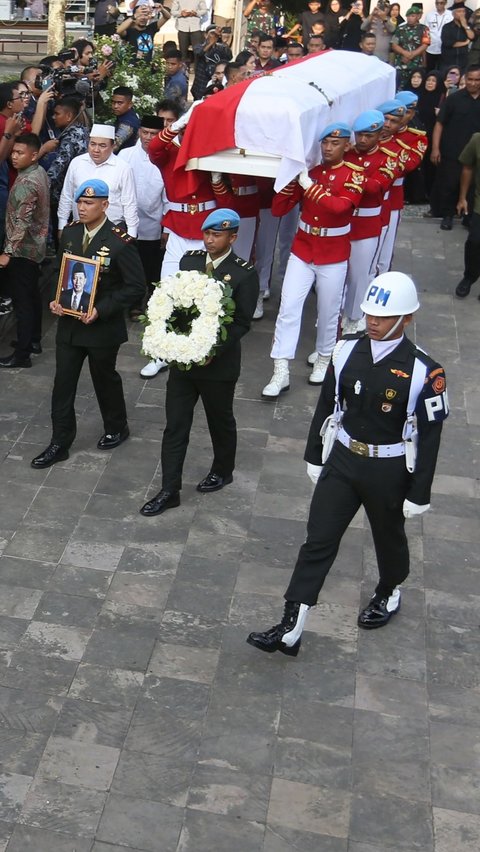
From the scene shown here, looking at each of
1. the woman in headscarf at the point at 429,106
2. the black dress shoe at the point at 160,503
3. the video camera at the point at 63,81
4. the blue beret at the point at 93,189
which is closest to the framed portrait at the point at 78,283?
the blue beret at the point at 93,189

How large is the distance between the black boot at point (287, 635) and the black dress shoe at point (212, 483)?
1.54 meters

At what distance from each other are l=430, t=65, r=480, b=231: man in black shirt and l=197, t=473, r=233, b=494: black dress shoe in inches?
237

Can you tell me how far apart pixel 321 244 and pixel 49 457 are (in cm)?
246

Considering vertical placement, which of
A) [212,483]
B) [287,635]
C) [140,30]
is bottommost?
[212,483]

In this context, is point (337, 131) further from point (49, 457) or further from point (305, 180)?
point (49, 457)

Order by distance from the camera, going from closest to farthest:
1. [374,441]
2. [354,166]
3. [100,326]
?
[374,441] → [100,326] → [354,166]

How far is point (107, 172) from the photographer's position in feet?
25.6

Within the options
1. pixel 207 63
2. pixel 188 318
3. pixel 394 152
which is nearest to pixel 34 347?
pixel 188 318

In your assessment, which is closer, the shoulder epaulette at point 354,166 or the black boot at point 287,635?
the black boot at point 287,635

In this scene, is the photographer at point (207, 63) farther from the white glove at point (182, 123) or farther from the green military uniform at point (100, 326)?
the green military uniform at point (100, 326)

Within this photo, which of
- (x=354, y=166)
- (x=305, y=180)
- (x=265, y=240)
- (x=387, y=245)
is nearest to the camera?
(x=305, y=180)

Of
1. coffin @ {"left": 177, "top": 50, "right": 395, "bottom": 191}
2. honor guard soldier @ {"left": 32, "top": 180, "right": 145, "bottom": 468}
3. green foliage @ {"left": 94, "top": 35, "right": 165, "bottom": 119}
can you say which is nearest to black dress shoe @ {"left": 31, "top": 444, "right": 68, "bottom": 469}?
honor guard soldier @ {"left": 32, "top": 180, "right": 145, "bottom": 468}

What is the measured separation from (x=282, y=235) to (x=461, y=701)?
17.5 feet

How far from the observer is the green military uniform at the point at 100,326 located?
649 centimetres
